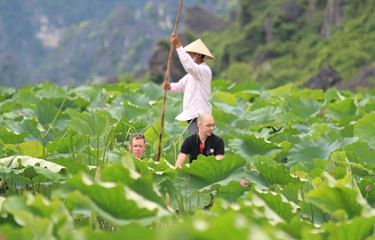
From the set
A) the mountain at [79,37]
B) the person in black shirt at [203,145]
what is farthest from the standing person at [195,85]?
the mountain at [79,37]

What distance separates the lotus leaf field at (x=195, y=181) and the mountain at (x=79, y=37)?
96.2m

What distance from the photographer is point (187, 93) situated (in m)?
6.48

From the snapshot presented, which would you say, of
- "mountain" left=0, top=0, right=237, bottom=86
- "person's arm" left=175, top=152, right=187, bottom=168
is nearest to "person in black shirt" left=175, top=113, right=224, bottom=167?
"person's arm" left=175, top=152, right=187, bottom=168

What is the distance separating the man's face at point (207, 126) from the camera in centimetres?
543

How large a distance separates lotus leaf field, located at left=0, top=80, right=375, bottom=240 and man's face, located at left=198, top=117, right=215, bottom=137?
184 mm

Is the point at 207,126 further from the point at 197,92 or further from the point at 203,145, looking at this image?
the point at 197,92

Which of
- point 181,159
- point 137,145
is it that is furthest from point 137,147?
point 181,159

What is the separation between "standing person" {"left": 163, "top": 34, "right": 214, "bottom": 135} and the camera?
626cm

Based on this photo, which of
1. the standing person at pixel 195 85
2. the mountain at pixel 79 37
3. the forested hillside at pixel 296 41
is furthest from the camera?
the mountain at pixel 79 37

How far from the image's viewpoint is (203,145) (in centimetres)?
554

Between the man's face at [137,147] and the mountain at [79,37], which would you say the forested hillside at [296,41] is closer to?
the man's face at [137,147]

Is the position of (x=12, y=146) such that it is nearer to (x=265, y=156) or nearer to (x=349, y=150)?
(x=265, y=156)

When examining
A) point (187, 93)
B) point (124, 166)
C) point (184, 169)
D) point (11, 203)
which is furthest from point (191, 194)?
point (187, 93)

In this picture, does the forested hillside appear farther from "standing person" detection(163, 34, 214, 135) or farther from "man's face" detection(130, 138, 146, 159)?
"man's face" detection(130, 138, 146, 159)
